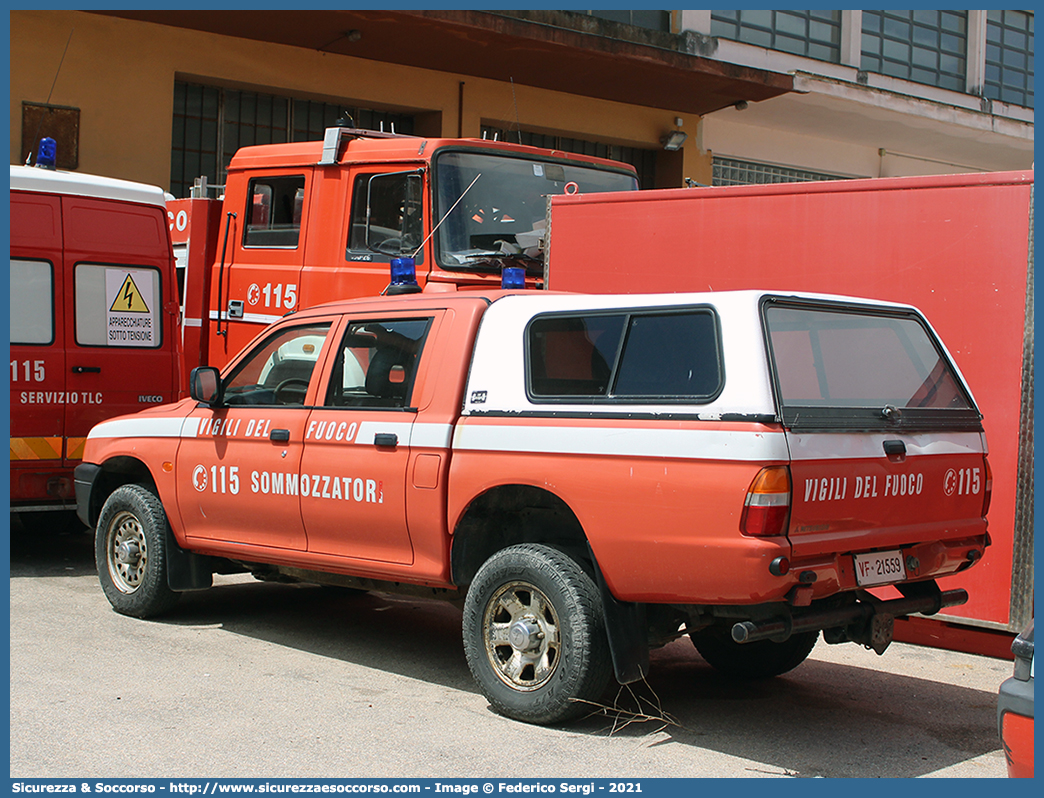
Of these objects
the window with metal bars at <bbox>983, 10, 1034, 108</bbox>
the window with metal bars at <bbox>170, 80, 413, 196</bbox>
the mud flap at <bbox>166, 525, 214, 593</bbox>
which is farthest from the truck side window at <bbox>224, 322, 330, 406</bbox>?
the window with metal bars at <bbox>983, 10, 1034, 108</bbox>

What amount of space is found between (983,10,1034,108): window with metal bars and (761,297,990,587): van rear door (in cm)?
1890

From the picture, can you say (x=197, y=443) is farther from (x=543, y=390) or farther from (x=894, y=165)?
(x=894, y=165)

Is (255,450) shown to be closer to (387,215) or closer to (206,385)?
(206,385)

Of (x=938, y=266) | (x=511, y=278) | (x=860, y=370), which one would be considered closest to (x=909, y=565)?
(x=860, y=370)

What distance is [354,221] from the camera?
366 inches

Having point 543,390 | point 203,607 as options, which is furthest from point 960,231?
point 203,607

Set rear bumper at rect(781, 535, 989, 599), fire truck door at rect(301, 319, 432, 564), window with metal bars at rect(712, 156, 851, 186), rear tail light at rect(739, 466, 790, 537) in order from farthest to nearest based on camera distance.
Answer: window with metal bars at rect(712, 156, 851, 186), fire truck door at rect(301, 319, 432, 564), rear bumper at rect(781, 535, 989, 599), rear tail light at rect(739, 466, 790, 537)

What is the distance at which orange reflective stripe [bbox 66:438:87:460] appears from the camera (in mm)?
8680

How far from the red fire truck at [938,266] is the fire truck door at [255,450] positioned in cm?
274

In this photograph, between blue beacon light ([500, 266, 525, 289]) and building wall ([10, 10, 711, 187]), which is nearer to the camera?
blue beacon light ([500, 266, 525, 289])

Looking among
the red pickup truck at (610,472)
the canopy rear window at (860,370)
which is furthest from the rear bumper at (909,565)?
the canopy rear window at (860,370)

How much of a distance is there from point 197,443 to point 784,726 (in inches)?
144

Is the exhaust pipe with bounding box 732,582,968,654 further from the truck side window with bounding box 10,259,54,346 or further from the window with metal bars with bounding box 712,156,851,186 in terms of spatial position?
the window with metal bars with bounding box 712,156,851,186

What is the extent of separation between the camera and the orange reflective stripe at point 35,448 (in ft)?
27.7
